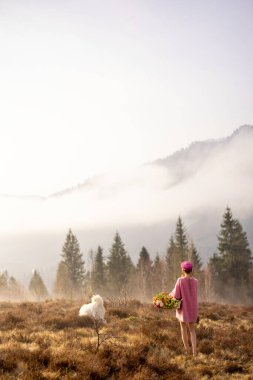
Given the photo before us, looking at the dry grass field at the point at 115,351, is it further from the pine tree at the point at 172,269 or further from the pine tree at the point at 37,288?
the pine tree at the point at 37,288

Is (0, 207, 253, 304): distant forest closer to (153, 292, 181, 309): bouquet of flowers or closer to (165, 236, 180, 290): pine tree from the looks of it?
(165, 236, 180, 290): pine tree

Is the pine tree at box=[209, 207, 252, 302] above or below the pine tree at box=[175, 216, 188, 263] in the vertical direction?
below

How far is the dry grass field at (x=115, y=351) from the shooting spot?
7.54 meters

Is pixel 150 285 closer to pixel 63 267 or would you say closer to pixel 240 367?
pixel 63 267

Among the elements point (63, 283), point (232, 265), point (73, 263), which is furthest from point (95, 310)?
point (63, 283)

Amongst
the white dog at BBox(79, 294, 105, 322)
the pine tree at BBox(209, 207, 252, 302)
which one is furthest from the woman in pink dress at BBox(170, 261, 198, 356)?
the pine tree at BBox(209, 207, 252, 302)

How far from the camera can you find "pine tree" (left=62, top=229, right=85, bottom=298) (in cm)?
6666

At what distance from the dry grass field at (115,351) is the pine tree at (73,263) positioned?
52754mm

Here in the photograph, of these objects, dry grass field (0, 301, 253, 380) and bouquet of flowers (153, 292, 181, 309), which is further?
bouquet of flowers (153, 292, 181, 309)

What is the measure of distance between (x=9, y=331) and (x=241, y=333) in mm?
8046

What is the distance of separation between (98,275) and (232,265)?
73.6ft

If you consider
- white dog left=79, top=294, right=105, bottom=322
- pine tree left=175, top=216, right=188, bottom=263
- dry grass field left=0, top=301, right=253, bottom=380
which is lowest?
dry grass field left=0, top=301, right=253, bottom=380

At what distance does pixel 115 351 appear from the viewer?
A: 8.89 metres

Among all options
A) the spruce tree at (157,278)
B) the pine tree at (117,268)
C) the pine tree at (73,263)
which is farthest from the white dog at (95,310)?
the pine tree at (73,263)
